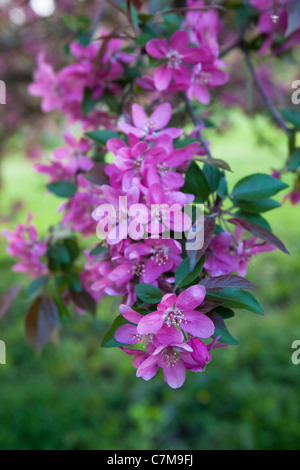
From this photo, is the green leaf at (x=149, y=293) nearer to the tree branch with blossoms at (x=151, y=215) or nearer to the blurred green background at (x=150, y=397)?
the tree branch with blossoms at (x=151, y=215)

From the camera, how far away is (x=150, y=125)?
0.76 metres

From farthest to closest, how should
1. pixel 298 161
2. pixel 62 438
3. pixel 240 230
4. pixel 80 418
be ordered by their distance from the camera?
pixel 80 418, pixel 62 438, pixel 298 161, pixel 240 230

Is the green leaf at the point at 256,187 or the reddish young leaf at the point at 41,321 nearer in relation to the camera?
the green leaf at the point at 256,187

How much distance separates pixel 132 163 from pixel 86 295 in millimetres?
→ 411

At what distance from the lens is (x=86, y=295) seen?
3.19ft

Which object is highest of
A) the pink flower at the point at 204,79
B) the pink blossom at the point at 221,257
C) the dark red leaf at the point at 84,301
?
the pink flower at the point at 204,79

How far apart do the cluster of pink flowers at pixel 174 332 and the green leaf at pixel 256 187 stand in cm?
27

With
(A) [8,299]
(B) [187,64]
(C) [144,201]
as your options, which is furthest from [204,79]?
(A) [8,299]

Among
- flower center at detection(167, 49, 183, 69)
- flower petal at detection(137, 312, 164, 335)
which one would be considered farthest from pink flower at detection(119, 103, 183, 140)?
flower petal at detection(137, 312, 164, 335)

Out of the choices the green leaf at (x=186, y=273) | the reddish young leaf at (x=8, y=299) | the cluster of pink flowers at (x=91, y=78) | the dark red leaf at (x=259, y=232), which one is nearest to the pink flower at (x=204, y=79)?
the cluster of pink flowers at (x=91, y=78)

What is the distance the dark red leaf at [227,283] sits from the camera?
567 millimetres

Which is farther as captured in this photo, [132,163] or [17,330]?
[17,330]

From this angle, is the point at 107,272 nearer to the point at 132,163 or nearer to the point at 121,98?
the point at 132,163
